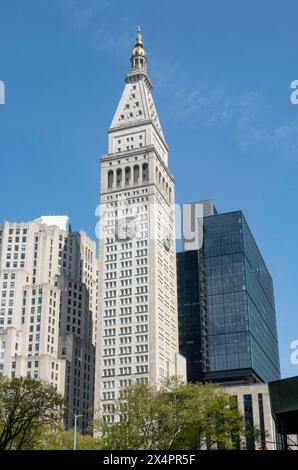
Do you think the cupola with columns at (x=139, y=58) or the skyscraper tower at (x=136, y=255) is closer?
the skyscraper tower at (x=136, y=255)

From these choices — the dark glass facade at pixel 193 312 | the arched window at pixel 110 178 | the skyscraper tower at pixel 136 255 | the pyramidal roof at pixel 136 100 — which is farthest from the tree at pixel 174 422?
the pyramidal roof at pixel 136 100

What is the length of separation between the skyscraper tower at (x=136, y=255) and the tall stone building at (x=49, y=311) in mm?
24152

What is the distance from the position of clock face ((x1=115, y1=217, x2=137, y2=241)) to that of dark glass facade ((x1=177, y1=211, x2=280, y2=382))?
38.6 meters

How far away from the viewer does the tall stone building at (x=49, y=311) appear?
166625 mm

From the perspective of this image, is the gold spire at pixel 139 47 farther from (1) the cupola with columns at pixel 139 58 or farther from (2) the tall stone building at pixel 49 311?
(2) the tall stone building at pixel 49 311

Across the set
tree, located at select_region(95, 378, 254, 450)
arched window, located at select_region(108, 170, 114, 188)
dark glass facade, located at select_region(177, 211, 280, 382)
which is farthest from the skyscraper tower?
tree, located at select_region(95, 378, 254, 450)

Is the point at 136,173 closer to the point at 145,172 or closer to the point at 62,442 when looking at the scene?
the point at 145,172

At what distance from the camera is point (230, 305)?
180 metres

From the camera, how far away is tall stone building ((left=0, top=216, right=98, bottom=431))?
547 feet

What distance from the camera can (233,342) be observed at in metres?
174

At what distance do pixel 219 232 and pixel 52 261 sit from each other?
51.4 m

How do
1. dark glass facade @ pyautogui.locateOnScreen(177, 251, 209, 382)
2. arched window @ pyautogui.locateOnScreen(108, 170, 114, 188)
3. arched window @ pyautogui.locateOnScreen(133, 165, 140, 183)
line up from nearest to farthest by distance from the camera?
arched window @ pyautogui.locateOnScreen(133, 165, 140, 183) < arched window @ pyautogui.locateOnScreen(108, 170, 114, 188) < dark glass facade @ pyautogui.locateOnScreen(177, 251, 209, 382)

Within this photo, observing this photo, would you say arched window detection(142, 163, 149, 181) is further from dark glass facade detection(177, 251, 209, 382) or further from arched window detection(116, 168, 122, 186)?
dark glass facade detection(177, 251, 209, 382)
